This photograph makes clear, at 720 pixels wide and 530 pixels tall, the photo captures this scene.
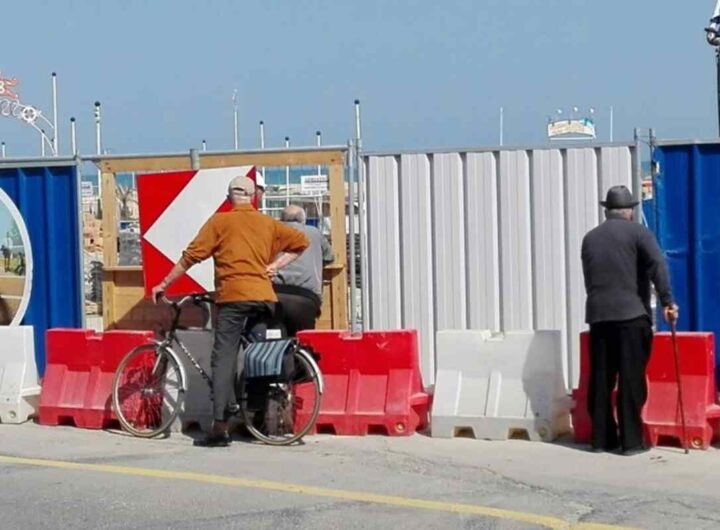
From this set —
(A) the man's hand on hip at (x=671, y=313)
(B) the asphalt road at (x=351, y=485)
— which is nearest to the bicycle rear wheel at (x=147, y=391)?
(B) the asphalt road at (x=351, y=485)

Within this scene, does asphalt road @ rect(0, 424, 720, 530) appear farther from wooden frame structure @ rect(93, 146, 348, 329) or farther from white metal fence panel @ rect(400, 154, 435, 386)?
wooden frame structure @ rect(93, 146, 348, 329)

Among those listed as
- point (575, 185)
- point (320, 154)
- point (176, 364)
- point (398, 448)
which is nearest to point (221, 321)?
point (176, 364)

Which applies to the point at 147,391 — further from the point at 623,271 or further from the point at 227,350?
the point at 623,271

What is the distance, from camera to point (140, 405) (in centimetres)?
1044

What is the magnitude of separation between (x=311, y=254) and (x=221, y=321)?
1285 mm

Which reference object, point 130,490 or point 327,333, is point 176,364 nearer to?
point 327,333

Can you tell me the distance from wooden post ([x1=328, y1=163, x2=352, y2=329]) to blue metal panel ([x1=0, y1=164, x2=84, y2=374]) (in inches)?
92.8

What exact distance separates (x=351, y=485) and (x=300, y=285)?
8.53ft

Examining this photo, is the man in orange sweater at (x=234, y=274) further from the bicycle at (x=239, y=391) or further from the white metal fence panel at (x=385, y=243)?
the white metal fence panel at (x=385, y=243)

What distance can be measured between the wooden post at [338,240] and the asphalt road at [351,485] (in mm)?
1646

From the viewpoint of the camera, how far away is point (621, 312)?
9.10m

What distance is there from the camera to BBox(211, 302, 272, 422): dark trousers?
9617mm

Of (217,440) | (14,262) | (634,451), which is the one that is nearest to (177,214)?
(14,262)

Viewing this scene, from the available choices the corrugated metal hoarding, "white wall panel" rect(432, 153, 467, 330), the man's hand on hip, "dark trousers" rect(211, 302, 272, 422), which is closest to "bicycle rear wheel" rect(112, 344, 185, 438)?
"dark trousers" rect(211, 302, 272, 422)
